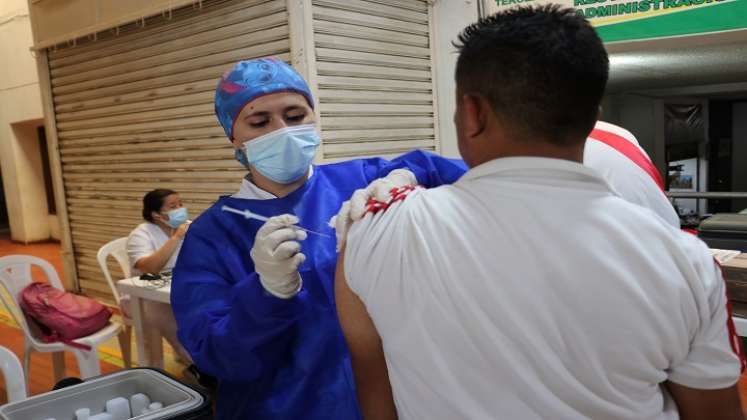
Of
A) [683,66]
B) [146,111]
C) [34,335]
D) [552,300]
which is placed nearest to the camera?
[552,300]

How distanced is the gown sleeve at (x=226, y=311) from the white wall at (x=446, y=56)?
288cm

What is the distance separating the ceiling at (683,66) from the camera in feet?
9.86

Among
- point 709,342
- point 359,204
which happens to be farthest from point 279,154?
point 709,342

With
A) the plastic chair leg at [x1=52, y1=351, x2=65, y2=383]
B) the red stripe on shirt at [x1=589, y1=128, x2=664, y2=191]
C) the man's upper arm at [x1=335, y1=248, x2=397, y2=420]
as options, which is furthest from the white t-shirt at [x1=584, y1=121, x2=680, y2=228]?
the plastic chair leg at [x1=52, y1=351, x2=65, y2=383]

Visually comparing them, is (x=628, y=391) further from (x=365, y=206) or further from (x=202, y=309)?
(x=202, y=309)

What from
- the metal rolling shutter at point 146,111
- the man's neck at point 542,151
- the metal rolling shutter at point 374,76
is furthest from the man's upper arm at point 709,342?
the metal rolling shutter at point 146,111

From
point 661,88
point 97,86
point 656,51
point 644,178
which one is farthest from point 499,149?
point 97,86

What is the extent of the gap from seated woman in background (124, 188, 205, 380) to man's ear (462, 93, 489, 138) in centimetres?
276

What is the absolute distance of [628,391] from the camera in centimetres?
66

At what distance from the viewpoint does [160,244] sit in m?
3.45

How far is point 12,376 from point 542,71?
1730mm

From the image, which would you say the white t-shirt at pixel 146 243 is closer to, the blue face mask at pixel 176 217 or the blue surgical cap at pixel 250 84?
the blue face mask at pixel 176 217

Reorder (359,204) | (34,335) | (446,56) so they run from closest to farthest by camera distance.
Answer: (359,204) < (34,335) < (446,56)

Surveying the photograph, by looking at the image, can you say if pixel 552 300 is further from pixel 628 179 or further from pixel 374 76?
pixel 374 76
